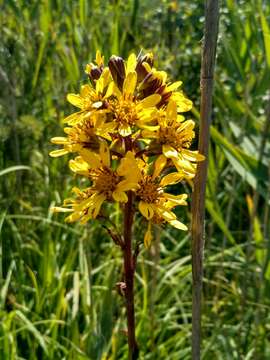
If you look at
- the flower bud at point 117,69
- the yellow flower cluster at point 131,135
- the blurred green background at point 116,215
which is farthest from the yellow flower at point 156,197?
the blurred green background at point 116,215

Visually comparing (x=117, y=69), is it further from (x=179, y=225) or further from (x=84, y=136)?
(x=179, y=225)

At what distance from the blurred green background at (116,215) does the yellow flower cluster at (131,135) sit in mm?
448

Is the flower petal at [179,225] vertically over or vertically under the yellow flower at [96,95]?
under

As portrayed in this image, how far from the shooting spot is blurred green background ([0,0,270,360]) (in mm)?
1446

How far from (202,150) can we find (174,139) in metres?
0.05

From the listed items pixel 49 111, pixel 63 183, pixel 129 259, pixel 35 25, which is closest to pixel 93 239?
pixel 63 183

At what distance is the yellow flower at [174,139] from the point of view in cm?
82

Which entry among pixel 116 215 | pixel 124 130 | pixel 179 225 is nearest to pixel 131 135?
pixel 124 130

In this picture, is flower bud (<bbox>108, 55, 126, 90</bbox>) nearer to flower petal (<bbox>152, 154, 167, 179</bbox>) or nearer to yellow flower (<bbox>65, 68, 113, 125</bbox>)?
yellow flower (<bbox>65, 68, 113, 125</bbox>)

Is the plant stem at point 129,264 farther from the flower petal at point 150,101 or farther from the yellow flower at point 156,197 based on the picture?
the flower petal at point 150,101

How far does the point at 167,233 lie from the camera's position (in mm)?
2102

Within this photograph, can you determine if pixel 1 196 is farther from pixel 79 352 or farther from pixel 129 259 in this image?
pixel 129 259

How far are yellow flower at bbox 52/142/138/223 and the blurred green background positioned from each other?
1.59ft

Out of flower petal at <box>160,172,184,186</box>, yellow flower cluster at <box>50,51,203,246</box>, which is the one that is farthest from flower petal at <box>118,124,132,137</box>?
flower petal at <box>160,172,184,186</box>
